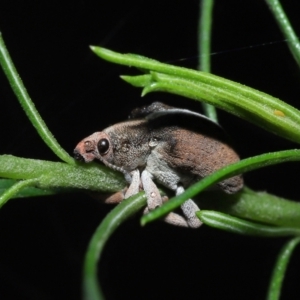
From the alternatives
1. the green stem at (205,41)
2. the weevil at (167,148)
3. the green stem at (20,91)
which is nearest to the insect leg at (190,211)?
the weevil at (167,148)

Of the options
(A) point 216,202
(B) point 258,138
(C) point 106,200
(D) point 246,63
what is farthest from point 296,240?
(D) point 246,63

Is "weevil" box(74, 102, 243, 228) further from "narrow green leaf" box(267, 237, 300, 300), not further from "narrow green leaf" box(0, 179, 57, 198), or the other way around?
"narrow green leaf" box(267, 237, 300, 300)

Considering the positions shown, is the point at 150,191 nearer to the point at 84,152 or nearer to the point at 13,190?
the point at 84,152

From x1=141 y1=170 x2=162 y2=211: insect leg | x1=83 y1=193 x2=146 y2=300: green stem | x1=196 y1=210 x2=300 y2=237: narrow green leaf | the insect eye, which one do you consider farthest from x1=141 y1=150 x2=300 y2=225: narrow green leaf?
the insect eye

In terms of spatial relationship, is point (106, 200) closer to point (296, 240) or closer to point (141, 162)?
point (141, 162)

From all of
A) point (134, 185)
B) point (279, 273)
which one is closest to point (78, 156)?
point (134, 185)
